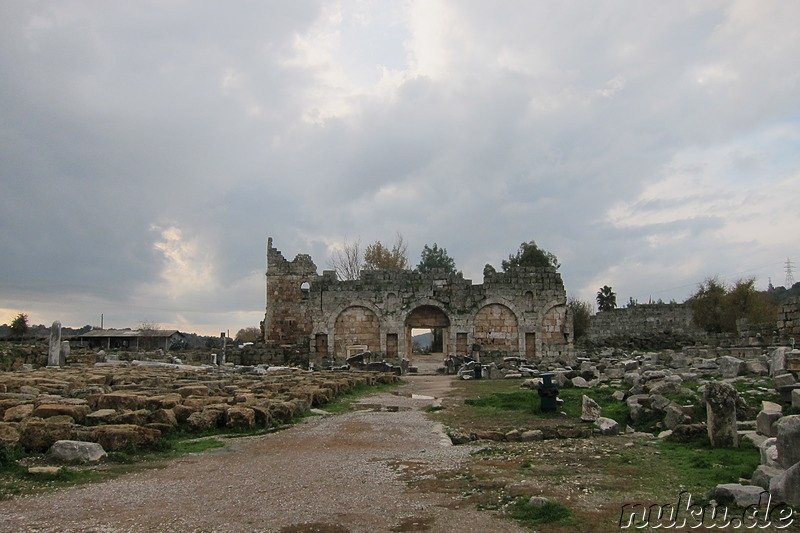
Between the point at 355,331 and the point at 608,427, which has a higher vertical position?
the point at 355,331

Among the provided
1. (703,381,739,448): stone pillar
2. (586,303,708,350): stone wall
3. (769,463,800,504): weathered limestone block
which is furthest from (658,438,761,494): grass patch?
(586,303,708,350): stone wall

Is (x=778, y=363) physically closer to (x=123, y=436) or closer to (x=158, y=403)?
(x=158, y=403)

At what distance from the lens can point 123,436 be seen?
8742 mm

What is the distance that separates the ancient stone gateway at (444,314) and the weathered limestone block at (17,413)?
66.9ft

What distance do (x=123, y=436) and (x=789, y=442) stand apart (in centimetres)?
835

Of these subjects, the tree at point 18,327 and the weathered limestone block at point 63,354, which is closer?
the weathered limestone block at point 63,354

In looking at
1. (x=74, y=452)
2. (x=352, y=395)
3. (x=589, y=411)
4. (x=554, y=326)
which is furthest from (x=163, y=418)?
(x=554, y=326)

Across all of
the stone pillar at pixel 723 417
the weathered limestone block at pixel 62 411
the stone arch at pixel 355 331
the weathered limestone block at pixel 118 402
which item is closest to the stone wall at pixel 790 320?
the stone pillar at pixel 723 417

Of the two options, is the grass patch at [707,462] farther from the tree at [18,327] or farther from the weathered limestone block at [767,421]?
the tree at [18,327]

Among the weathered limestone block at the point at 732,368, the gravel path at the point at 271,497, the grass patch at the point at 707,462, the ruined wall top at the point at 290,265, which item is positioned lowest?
the gravel path at the point at 271,497

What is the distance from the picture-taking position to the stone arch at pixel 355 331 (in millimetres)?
30734

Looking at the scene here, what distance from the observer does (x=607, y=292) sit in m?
62.3

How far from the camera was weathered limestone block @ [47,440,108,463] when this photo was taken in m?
7.89

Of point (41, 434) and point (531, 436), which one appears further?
point (531, 436)
